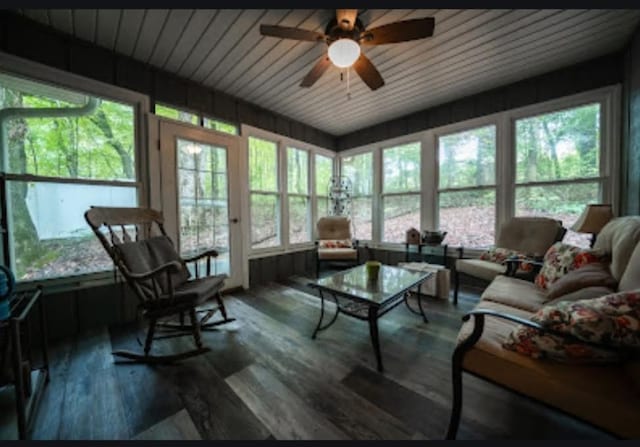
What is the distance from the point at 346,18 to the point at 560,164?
9.16 ft

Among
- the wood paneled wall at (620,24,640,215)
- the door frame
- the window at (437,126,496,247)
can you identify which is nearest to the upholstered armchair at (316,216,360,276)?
the door frame

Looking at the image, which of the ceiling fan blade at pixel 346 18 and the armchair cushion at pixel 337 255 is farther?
the armchair cushion at pixel 337 255

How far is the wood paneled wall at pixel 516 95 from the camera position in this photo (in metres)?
2.40

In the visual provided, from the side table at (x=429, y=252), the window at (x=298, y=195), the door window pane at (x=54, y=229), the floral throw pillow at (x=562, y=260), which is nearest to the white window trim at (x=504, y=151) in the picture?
the side table at (x=429, y=252)

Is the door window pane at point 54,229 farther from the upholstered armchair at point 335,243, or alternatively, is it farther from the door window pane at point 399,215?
the door window pane at point 399,215

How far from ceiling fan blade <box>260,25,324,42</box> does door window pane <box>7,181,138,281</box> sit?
1.95 m

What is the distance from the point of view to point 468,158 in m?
3.30

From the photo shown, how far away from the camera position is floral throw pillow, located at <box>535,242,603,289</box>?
1.55 m

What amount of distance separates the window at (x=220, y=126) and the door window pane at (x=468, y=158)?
9.38 ft

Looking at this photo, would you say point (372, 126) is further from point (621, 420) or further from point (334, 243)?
point (621, 420)

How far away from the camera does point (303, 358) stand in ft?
5.55

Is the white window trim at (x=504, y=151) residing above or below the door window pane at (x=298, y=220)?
above
